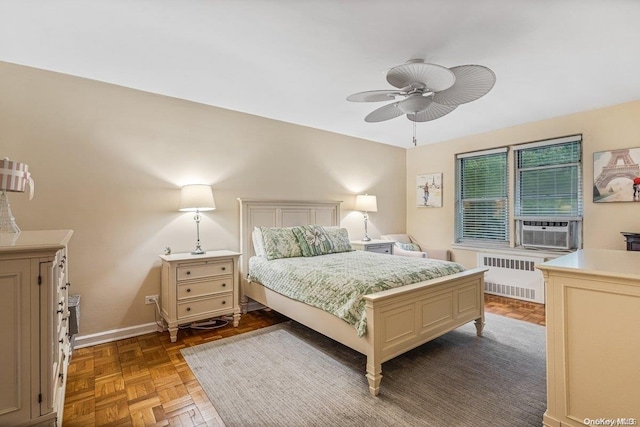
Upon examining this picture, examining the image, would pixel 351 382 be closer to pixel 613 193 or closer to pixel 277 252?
pixel 277 252

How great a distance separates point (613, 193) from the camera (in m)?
3.54

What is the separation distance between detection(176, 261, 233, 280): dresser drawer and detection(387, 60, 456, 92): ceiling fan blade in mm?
2426

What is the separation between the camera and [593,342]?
149 cm

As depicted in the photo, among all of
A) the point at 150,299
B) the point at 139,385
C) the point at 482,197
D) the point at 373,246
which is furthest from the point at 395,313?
the point at 482,197

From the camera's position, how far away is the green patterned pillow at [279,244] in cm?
344

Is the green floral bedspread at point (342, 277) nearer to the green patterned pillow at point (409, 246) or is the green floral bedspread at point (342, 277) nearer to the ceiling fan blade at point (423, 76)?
the ceiling fan blade at point (423, 76)

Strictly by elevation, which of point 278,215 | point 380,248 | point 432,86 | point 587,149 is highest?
point 432,86

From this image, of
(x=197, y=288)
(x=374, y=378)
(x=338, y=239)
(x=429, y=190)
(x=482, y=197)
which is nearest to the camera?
(x=374, y=378)

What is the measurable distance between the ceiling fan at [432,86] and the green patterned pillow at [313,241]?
173cm

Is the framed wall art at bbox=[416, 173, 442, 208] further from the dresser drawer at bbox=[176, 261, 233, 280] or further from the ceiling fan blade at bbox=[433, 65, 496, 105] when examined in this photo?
the dresser drawer at bbox=[176, 261, 233, 280]

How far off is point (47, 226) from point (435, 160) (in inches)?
212

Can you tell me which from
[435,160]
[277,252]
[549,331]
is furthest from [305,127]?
[549,331]

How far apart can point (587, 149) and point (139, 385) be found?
5329 millimetres

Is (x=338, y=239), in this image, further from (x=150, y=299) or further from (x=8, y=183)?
(x=8, y=183)
